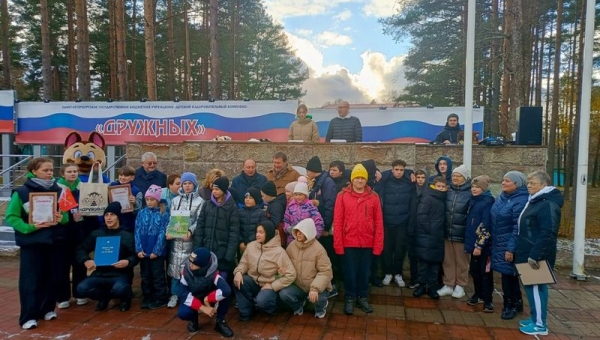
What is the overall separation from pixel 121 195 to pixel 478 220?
4.37 meters

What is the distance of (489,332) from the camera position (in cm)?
411

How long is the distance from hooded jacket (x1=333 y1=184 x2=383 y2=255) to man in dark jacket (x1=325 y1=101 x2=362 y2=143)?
2.73 meters

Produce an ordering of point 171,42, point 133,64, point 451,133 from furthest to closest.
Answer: point 133,64 → point 171,42 → point 451,133

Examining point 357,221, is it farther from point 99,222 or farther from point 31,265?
point 31,265

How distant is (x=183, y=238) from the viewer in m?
4.69

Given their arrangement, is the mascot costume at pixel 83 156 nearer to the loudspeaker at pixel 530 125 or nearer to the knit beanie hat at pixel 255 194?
the knit beanie hat at pixel 255 194

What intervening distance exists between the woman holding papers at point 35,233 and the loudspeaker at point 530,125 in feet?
22.1

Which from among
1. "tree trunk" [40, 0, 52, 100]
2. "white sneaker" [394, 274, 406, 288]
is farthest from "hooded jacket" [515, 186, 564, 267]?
"tree trunk" [40, 0, 52, 100]

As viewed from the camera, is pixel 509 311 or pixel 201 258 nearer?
pixel 201 258

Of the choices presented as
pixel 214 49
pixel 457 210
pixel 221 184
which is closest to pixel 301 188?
pixel 221 184

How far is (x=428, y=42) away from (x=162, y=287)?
55.4ft

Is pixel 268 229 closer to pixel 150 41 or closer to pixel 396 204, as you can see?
pixel 396 204

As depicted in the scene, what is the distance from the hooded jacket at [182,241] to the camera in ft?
15.5

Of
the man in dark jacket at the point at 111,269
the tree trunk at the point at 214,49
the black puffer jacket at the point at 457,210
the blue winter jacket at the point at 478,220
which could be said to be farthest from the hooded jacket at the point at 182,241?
the tree trunk at the point at 214,49
